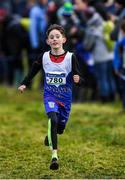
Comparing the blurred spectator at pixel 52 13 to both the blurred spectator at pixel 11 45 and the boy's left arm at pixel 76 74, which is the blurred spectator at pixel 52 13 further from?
the boy's left arm at pixel 76 74

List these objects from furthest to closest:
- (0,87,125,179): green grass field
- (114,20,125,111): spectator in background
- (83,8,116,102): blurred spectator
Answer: (83,8,116,102): blurred spectator < (114,20,125,111): spectator in background < (0,87,125,179): green grass field

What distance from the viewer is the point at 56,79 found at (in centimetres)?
897

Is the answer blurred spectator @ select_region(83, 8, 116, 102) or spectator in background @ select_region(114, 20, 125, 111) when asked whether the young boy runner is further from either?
blurred spectator @ select_region(83, 8, 116, 102)

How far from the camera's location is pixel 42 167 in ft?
29.0

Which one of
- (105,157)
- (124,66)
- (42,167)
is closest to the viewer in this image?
(42,167)

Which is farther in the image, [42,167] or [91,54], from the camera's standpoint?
[91,54]

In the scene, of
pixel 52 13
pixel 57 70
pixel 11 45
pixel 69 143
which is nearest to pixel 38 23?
pixel 52 13

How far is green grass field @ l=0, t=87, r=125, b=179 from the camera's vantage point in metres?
8.52

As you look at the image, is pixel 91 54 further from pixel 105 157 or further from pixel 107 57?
pixel 105 157

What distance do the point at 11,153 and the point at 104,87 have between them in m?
6.70

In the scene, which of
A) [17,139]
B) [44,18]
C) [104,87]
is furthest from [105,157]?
[44,18]

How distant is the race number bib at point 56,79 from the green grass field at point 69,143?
3.65ft

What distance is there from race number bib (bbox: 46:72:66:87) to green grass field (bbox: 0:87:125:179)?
1.11 meters

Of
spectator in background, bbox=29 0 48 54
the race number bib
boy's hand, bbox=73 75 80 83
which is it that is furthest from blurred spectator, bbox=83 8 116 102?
boy's hand, bbox=73 75 80 83
